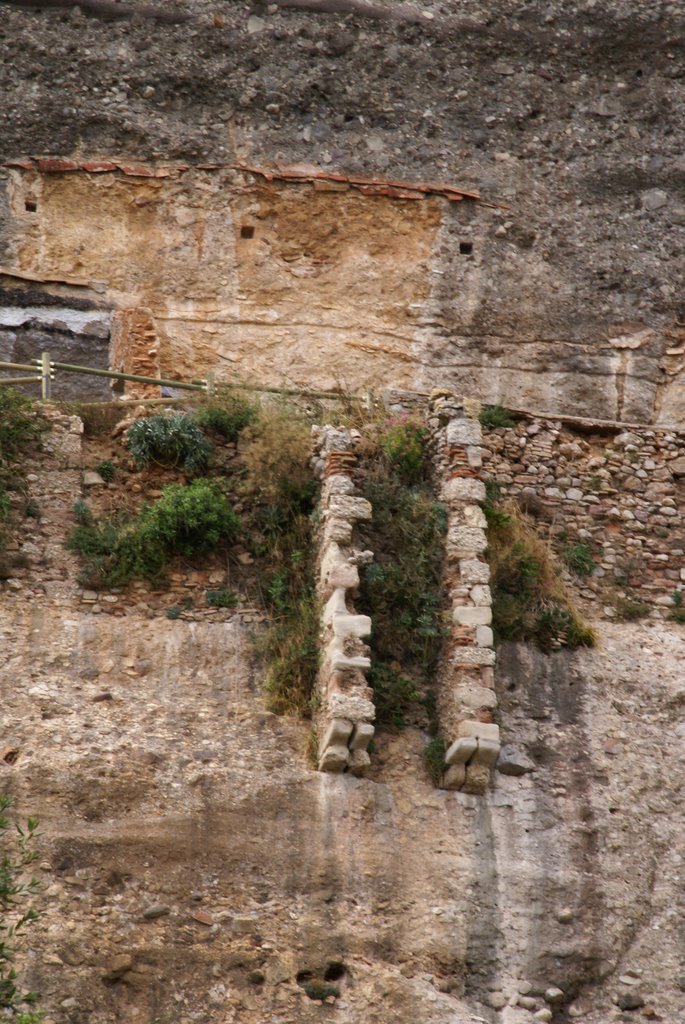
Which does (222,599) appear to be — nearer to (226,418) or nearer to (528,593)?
(226,418)

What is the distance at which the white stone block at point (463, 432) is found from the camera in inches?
538

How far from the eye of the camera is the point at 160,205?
1784 cm

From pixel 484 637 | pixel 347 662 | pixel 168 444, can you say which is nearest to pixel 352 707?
pixel 347 662

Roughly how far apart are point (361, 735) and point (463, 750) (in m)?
0.76

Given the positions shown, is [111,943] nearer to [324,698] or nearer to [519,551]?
[324,698]

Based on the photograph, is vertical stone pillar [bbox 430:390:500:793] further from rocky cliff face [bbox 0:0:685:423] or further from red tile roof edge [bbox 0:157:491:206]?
red tile roof edge [bbox 0:157:491:206]

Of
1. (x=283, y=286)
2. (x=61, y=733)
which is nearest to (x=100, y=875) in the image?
(x=61, y=733)

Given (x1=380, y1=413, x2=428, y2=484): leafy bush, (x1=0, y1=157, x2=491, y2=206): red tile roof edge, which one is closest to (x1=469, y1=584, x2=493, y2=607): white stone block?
(x1=380, y1=413, x2=428, y2=484): leafy bush

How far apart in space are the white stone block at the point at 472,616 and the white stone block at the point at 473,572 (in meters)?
0.24

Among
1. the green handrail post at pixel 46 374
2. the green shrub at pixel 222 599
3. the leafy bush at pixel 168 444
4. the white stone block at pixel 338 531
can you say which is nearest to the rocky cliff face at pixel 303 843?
the green shrub at pixel 222 599

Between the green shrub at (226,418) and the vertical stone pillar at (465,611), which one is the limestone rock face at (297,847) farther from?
the green shrub at (226,418)

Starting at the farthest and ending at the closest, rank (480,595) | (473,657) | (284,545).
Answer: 1. (284,545)
2. (480,595)
3. (473,657)

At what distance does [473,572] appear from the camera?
12.8 meters

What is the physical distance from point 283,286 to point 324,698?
6827 millimetres
